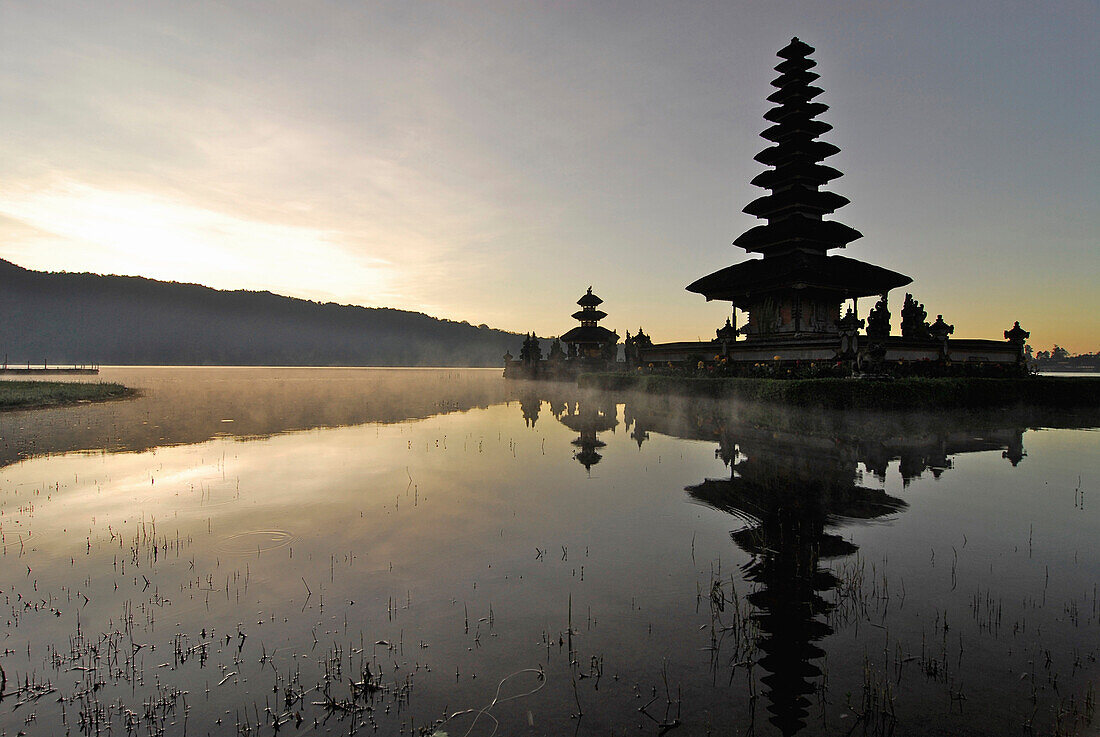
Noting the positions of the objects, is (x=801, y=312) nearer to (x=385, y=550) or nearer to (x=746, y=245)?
(x=746, y=245)

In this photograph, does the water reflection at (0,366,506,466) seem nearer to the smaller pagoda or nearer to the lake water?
the lake water

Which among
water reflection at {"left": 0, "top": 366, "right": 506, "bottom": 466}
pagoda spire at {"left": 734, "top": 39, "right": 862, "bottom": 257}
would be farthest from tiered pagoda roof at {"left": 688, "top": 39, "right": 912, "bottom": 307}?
water reflection at {"left": 0, "top": 366, "right": 506, "bottom": 466}

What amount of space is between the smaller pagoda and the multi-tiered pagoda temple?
31118 millimetres

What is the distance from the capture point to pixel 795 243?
38469 mm

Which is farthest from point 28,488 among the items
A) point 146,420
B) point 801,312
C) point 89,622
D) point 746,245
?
point 746,245

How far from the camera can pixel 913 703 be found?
480 cm

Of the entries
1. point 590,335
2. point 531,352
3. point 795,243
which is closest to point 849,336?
point 795,243

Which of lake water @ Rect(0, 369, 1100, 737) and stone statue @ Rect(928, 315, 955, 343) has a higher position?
stone statue @ Rect(928, 315, 955, 343)

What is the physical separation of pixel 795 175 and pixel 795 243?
5.86m

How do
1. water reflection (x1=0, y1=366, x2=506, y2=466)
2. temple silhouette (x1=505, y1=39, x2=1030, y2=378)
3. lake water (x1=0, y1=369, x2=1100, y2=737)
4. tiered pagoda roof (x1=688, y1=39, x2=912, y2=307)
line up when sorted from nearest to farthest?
lake water (x1=0, y1=369, x2=1100, y2=737) < water reflection (x1=0, y1=366, x2=506, y2=466) < temple silhouette (x1=505, y1=39, x2=1030, y2=378) < tiered pagoda roof (x1=688, y1=39, x2=912, y2=307)

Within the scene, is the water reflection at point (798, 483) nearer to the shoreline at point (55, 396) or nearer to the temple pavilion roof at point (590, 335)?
the shoreline at point (55, 396)

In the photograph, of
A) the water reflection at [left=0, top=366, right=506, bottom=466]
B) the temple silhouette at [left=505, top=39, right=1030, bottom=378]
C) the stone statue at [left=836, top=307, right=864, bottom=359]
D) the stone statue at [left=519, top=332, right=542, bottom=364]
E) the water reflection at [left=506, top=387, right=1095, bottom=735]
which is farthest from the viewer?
the stone statue at [left=519, top=332, right=542, bottom=364]

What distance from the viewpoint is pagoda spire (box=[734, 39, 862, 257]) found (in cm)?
3934

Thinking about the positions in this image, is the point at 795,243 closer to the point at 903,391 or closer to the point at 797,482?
the point at 903,391
